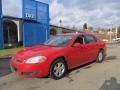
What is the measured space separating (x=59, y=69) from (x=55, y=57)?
1.54 ft

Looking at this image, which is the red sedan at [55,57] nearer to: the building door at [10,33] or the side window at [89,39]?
the side window at [89,39]

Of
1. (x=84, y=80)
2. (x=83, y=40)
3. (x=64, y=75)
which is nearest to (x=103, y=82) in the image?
(x=84, y=80)

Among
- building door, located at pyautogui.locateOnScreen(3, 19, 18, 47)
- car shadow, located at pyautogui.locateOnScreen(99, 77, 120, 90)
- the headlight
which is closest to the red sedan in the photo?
the headlight

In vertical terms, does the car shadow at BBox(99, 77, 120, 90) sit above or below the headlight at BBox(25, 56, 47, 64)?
below

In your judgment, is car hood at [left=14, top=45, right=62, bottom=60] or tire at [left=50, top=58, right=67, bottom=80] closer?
car hood at [left=14, top=45, right=62, bottom=60]

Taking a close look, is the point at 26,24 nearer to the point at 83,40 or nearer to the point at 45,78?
the point at 83,40

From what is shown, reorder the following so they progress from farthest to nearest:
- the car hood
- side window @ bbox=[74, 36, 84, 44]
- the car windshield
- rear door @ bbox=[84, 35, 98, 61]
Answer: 1. rear door @ bbox=[84, 35, 98, 61]
2. side window @ bbox=[74, 36, 84, 44]
3. the car windshield
4. the car hood

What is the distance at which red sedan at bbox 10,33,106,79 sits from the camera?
7.44 m

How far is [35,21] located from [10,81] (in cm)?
2114

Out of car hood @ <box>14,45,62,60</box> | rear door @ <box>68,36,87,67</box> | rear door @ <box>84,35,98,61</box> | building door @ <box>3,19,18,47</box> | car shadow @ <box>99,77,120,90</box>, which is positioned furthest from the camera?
building door @ <box>3,19,18,47</box>

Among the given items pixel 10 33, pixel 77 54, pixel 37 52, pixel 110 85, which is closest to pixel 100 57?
pixel 77 54

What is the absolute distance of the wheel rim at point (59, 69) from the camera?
25.9ft

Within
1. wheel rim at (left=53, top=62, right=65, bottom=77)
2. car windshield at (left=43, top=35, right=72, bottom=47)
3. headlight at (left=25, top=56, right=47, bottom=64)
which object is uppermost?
car windshield at (left=43, top=35, right=72, bottom=47)

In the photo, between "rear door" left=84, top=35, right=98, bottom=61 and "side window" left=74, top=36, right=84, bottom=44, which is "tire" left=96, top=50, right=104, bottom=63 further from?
"side window" left=74, top=36, right=84, bottom=44
